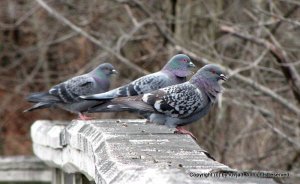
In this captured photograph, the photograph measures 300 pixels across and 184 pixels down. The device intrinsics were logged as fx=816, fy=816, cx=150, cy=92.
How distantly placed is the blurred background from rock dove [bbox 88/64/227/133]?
159 cm

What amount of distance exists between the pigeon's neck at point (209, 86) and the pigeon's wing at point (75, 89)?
2.16m

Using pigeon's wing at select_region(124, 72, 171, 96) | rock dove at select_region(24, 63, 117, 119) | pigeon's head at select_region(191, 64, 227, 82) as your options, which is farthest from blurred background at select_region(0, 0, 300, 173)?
pigeon's head at select_region(191, 64, 227, 82)

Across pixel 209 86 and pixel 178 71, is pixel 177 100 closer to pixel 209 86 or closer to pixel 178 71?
pixel 209 86

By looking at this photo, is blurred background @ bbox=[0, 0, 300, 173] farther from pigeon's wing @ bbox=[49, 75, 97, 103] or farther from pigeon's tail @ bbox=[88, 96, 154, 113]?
pigeon's tail @ bbox=[88, 96, 154, 113]

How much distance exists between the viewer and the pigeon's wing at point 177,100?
18.4 feet

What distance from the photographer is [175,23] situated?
11.5m

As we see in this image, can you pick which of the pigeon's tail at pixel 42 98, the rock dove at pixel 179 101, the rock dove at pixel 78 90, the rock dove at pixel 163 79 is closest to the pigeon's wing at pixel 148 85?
the rock dove at pixel 163 79

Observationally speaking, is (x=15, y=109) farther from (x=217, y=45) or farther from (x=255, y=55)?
(x=255, y=55)

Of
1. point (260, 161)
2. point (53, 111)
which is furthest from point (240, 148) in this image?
point (53, 111)

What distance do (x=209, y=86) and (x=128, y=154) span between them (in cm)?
206

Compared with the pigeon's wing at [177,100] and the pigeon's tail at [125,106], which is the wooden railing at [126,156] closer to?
the pigeon's tail at [125,106]

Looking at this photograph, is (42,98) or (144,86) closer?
(144,86)

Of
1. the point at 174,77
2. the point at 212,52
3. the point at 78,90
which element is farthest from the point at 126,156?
the point at 212,52

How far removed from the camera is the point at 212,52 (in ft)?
33.0
